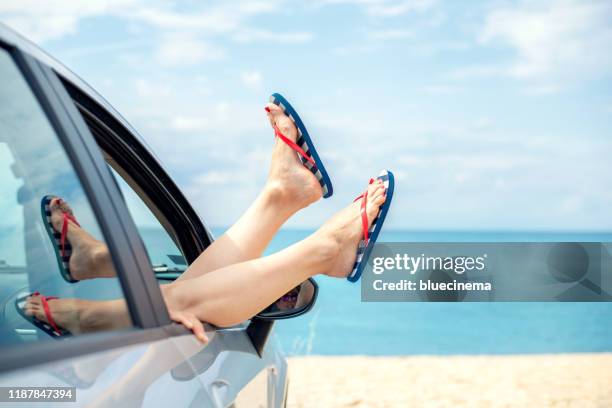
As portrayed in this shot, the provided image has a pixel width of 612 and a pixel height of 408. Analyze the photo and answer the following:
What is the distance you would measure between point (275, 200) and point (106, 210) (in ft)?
4.26

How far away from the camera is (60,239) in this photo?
6.15 ft

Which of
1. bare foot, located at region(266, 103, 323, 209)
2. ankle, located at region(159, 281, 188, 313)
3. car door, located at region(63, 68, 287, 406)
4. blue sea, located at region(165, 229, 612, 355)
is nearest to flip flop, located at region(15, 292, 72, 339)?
car door, located at region(63, 68, 287, 406)

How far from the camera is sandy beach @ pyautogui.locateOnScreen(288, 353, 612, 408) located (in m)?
8.68

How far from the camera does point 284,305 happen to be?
2.56 m

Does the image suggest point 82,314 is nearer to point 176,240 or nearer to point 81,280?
point 81,280

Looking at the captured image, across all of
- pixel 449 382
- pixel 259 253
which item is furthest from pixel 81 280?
pixel 449 382

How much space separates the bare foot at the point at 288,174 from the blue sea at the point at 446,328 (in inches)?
1088

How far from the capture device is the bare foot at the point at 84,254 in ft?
5.47

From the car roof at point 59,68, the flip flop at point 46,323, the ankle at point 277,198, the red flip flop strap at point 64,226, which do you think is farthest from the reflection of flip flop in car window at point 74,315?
the ankle at point 277,198

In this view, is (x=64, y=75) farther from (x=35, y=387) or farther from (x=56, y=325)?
(x=35, y=387)

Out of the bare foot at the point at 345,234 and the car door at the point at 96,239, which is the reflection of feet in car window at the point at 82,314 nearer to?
the car door at the point at 96,239

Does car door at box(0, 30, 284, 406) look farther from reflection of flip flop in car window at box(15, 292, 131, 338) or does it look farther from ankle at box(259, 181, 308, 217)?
ankle at box(259, 181, 308, 217)

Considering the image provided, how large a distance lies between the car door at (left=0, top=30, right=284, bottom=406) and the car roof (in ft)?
0.03

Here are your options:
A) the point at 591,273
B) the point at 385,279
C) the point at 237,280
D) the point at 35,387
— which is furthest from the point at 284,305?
the point at 385,279
